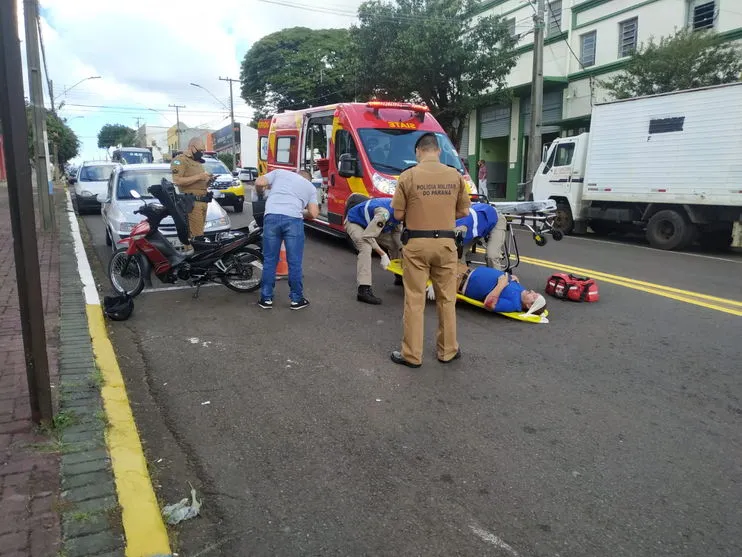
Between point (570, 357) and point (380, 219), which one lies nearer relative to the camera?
point (570, 357)

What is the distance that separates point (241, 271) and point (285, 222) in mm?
1142

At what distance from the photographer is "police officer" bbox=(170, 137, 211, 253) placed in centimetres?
852

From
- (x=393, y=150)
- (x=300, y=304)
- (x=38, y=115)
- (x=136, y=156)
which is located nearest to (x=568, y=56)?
(x=393, y=150)

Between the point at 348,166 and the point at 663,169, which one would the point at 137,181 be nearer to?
the point at 348,166

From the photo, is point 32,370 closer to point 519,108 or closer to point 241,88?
point 519,108

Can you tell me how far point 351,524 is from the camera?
9.50 ft

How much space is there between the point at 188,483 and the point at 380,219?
411 centimetres

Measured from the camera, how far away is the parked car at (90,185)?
1808 cm

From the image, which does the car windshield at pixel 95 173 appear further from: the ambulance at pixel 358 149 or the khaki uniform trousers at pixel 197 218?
the khaki uniform trousers at pixel 197 218

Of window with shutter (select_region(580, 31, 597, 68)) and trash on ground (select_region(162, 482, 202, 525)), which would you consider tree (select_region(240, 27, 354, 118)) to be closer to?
window with shutter (select_region(580, 31, 597, 68))

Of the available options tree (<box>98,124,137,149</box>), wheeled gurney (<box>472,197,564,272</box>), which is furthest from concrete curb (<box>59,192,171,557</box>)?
tree (<box>98,124,137,149</box>)

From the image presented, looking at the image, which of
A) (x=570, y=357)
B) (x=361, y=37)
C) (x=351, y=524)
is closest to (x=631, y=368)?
(x=570, y=357)

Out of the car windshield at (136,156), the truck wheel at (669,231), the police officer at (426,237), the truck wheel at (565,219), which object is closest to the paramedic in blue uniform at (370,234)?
the police officer at (426,237)

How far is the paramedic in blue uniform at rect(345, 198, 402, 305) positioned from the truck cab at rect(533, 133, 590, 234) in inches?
338
